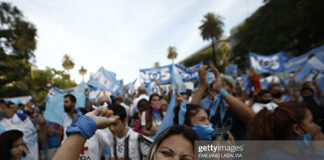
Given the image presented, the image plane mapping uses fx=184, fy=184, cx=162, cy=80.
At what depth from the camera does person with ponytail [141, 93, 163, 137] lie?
3.37 metres

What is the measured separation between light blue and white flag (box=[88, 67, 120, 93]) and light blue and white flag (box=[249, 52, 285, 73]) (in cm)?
590

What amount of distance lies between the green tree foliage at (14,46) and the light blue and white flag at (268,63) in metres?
20.6

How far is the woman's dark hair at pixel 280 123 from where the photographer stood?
1.45 metres

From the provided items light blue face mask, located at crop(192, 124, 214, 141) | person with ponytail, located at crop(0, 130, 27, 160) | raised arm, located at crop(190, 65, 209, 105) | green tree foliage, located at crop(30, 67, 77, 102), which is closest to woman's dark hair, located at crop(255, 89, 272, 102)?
raised arm, located at crop(190, 65, 209, 105)

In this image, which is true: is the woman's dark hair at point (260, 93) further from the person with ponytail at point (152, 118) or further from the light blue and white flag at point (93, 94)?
the light blue and white flag at point (93, 94)

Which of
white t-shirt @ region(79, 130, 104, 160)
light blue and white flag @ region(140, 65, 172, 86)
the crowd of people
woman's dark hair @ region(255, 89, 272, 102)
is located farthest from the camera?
light blue and white flag @ region(140, 65, 172, 86)

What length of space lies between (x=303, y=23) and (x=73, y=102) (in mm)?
12969

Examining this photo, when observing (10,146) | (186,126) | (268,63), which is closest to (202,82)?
(186,126)

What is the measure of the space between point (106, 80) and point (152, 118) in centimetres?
353

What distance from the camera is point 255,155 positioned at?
3.83 ft

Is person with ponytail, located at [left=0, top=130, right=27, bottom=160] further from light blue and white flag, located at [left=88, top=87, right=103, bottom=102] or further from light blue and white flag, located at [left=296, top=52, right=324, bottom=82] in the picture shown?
light blue and white flag, located at [left=296, top=52, right=324, bottom=82]

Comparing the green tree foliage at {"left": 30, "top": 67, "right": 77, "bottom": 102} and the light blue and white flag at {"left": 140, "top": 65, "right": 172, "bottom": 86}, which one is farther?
the green tree foliage at {"left": 30, "top": 67, "right": 77, "bottom": 102}

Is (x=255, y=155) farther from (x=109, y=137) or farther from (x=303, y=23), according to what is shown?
(x=303, y=23)

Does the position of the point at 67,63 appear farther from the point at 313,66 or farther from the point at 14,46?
the point at 313,66
